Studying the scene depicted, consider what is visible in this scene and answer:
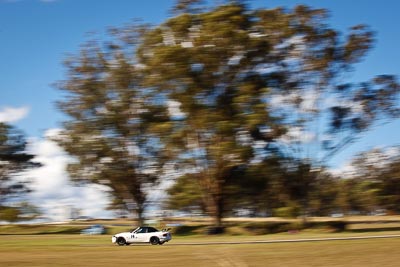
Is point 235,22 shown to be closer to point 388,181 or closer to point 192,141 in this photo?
point 192,141

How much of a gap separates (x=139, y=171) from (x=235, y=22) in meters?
19.3

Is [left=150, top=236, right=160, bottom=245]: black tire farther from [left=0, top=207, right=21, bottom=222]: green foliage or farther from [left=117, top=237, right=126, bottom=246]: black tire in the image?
[left=0, top=207, right=21, bottom=222]: green foliage

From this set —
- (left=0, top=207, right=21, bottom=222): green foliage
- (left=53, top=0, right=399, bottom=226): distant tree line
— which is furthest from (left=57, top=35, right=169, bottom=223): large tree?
(left=0, top=207, right=21, bottom=222): green foliage

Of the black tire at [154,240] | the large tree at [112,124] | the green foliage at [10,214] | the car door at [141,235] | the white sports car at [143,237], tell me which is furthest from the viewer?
the green foliage at [10,214]

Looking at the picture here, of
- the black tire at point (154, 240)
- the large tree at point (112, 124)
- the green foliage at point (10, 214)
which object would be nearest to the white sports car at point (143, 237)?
the black tire at point (154, 240)

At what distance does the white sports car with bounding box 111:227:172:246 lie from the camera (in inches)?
1519

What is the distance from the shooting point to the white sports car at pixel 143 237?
1519 inches

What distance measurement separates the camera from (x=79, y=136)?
189 ft

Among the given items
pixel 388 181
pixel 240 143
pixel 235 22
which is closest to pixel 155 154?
pixel 240 143

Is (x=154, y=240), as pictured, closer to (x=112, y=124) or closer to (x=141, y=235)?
(x=141, y=235)

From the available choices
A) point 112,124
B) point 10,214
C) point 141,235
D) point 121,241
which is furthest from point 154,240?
point 10,214

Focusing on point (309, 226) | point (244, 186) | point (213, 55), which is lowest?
point (309, 226)

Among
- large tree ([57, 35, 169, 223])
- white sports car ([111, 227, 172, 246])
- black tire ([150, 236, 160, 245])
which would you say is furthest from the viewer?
large tree ([57, 35, 169, 223])

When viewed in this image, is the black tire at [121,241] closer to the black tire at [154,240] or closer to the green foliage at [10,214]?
the black tire at [154,240]
